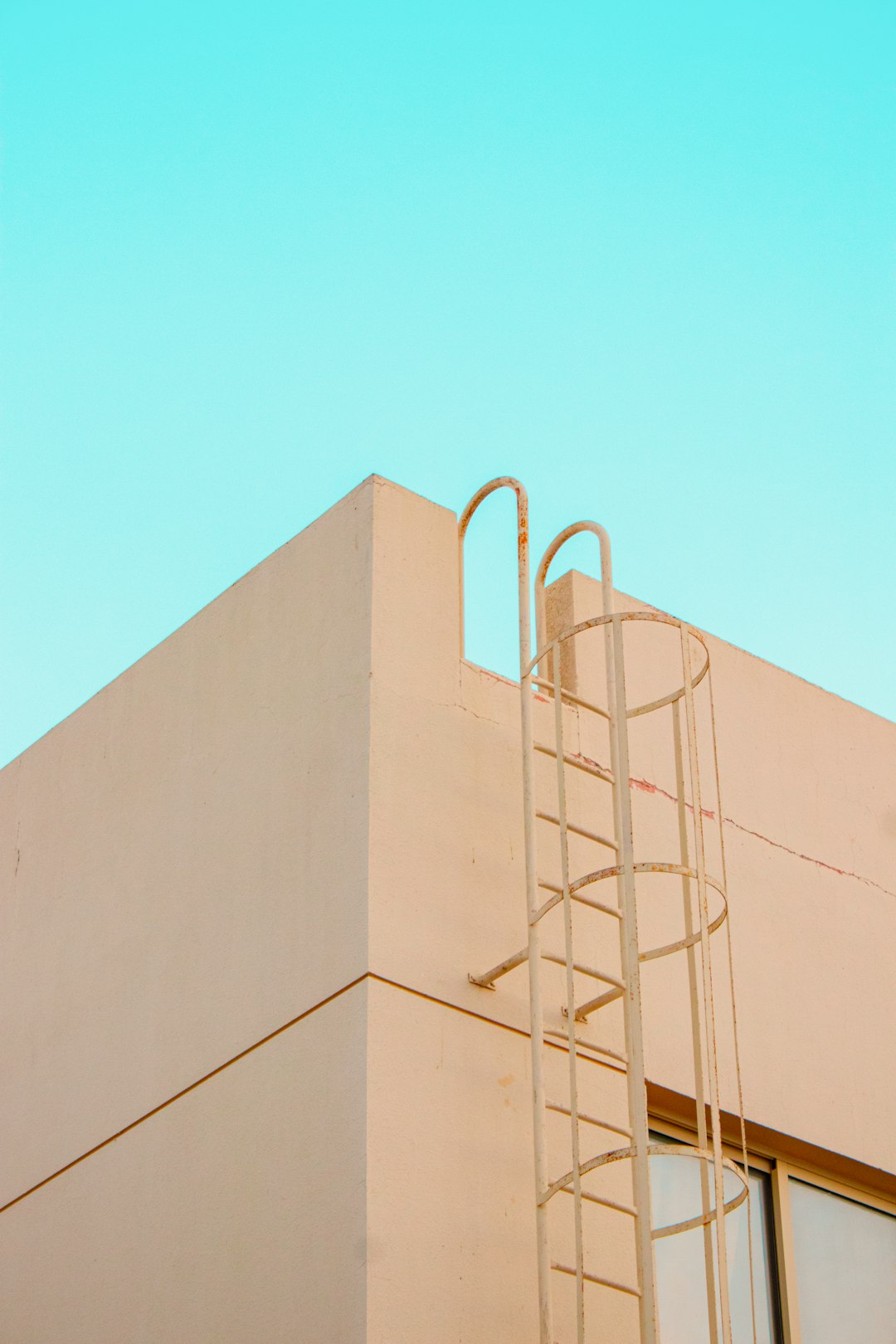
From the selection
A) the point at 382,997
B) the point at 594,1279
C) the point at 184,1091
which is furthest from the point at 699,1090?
the point at 184,1091

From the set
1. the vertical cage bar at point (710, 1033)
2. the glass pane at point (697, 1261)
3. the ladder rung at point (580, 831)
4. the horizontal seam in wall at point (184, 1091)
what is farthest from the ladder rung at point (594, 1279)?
the ladder rung at point (580, 831)

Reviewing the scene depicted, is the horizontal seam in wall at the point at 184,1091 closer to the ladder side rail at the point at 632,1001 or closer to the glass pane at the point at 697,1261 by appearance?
the ladder side rail at the point at 632,1001

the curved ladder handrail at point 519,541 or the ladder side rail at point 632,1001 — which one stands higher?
the curved ladder handrail at point 519,541

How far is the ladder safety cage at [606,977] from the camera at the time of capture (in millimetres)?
5582

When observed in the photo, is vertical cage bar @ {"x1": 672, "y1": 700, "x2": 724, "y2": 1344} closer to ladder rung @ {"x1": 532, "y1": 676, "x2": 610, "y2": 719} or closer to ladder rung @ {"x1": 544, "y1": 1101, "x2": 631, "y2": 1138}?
ladder rung @ {"x1": 544, "y1": 1101, "x2": 631, "y2": 1138}

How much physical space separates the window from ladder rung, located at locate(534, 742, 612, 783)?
1.39 meters

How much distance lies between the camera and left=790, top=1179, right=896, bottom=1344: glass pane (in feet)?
23.3

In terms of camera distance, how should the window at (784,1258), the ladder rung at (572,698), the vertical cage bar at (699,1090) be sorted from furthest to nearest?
the ladder rung at (572,698) → the window at (784,1258) → the vertical cage bar at (699,1090)

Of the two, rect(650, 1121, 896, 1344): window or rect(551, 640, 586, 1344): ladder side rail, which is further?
rect(650, 1121, 896, 1344): window

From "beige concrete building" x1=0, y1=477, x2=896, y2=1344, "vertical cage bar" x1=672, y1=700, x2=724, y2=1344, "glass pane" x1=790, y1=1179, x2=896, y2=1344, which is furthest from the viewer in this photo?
"glass pane" x1=790, y1=1179, x2=896, y2=1344

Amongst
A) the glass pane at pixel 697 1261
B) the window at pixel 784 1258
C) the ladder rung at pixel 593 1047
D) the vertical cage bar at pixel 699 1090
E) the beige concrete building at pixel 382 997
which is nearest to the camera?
the vertical cage bar at pixel 699 1090

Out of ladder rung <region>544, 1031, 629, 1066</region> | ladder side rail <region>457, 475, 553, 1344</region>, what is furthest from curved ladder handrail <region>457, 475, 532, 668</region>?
ladder rung <region>544, 1031, 629, 1066</region>

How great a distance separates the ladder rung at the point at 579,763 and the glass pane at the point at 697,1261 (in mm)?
1423

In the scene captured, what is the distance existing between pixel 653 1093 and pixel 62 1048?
102 inches
